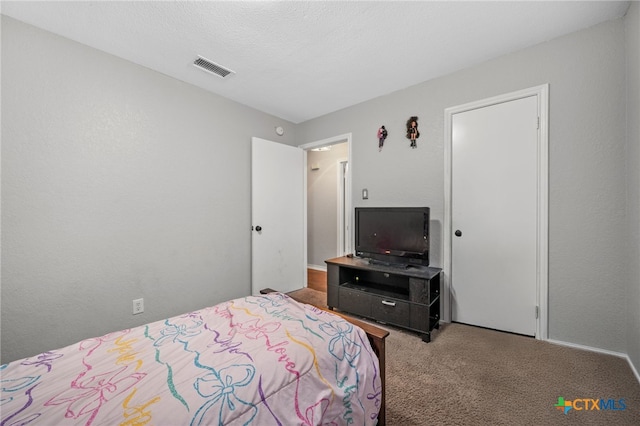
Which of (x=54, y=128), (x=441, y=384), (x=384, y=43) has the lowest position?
(x=441, y=384)

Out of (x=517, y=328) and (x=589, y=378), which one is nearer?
(x=589, y=378)

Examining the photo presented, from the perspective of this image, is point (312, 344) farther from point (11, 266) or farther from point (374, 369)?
point (11, 266)

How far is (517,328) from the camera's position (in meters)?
2.39

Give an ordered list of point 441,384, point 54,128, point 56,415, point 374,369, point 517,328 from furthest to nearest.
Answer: point 517,328 → point 54,128 → point 441,384 → point 374,369 → point 56,415

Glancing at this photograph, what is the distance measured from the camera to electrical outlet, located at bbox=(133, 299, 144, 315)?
243cm

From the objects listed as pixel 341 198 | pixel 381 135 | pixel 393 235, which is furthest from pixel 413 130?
pixel 341 198

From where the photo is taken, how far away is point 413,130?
293 centimetres

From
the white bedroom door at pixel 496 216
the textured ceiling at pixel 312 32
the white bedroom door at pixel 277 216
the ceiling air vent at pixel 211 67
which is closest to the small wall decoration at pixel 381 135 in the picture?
the textured ceiling at pixel 312 32

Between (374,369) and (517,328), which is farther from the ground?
(374,369)

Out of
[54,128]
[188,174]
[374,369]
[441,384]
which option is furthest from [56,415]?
[188,174]

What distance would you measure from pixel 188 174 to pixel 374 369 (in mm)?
2533

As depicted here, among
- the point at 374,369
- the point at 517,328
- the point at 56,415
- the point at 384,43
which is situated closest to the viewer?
the point at 56,415

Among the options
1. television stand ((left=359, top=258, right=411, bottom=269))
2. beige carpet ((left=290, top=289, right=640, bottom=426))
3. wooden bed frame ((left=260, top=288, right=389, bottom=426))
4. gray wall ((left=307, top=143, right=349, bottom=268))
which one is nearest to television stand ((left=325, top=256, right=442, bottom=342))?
television stand ((left=359, top=258, right=411, bottom=269))

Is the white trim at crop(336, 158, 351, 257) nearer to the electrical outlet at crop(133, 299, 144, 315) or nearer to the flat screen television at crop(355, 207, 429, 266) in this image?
the flat screen television at crop(355, 207, 429, 266)
